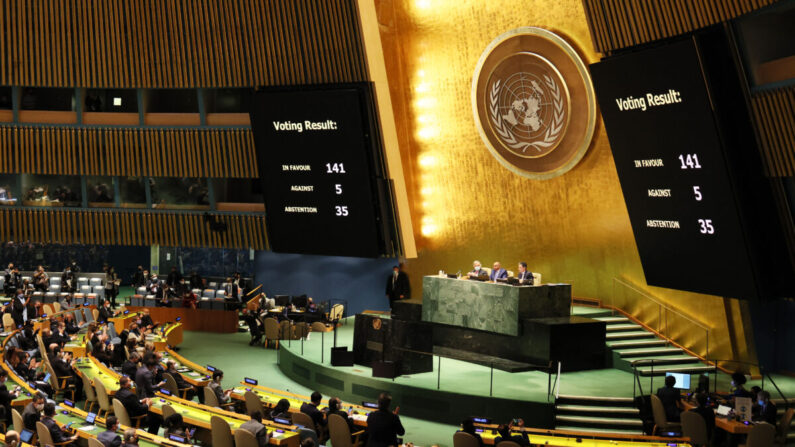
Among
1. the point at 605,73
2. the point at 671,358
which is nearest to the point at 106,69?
the point at 605,73

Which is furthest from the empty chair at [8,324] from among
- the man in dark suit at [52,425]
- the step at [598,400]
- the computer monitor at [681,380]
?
the computer monitor at [681,380]

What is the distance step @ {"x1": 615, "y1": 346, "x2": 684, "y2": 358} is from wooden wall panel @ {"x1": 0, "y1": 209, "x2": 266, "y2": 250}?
9.06 meters

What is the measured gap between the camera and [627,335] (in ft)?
55.0

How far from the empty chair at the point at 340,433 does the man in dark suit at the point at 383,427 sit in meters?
0.43

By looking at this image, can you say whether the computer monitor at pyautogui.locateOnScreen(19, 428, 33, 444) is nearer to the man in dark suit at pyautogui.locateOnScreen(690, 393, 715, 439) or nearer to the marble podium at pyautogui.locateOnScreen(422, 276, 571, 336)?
the marble podium at pyautogui.locateOnScreen(422, 276, 571, 336)

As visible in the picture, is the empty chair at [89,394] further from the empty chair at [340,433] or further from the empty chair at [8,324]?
the empty chair at [8,324]

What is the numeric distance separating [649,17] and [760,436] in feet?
19.5

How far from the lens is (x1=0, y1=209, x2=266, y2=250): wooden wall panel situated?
2114 centimetres

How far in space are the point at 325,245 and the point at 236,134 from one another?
336cm

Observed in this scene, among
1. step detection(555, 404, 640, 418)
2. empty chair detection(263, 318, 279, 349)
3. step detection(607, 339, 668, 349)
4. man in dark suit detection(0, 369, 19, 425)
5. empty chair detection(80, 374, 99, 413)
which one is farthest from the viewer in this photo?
empty chair detection(263, 318, 279, 349)

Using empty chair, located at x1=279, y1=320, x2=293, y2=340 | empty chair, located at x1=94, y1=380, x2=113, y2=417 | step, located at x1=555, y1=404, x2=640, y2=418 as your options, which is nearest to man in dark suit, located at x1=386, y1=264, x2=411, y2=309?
empty chair, located at x1=279, y1=320, x2=293, y2=340

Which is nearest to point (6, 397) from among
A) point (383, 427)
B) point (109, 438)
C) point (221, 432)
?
point (109, 438)

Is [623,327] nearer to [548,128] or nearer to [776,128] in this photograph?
[548,128]

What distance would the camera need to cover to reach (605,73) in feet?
44.7
